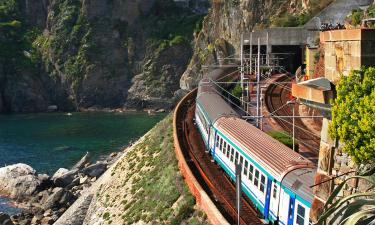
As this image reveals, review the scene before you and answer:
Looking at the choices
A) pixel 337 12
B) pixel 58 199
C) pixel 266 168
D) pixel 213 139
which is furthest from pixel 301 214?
pixel 337 12

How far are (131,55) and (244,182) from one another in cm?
12135

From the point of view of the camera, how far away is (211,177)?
27.7 m

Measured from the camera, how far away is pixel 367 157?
1034 centimetres

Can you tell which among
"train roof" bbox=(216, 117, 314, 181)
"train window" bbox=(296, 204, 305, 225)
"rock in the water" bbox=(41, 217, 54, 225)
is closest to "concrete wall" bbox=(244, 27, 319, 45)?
"rock in the water" bbox=(41, 217, 54, 225)

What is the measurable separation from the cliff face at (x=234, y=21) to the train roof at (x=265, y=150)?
40.9 metres

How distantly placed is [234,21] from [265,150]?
78393mm

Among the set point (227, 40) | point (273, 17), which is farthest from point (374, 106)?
point (227, 40)

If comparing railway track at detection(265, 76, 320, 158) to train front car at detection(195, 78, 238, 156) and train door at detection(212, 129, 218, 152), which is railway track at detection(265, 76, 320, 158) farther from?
train door at detection(212, 129, 218, 152)

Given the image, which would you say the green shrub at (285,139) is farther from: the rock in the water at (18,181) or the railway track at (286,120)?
the rock in the water at (18,181)

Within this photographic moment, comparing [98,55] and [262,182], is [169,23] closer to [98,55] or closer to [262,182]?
[98,55]

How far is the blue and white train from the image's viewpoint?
1675 cm

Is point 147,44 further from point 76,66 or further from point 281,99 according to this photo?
point 281,99

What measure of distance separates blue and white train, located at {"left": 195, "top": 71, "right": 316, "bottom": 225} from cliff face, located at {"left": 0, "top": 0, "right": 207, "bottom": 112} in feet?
334

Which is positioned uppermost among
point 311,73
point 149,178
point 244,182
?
point 311,73
